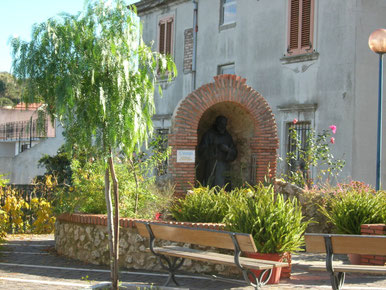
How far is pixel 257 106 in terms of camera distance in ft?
38.6

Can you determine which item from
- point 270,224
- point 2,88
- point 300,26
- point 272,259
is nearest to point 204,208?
point 270,224

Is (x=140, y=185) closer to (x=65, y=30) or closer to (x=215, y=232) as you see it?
(x=215, y=232)

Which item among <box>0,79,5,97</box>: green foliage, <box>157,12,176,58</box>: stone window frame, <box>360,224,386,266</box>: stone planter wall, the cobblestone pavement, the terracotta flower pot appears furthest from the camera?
<box>0,79,5,97</box>: green foliage

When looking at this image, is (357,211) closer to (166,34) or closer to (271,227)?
(271,227)

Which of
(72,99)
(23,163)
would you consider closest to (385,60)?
(72,99)

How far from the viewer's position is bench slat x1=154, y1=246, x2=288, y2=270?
6.21 meters

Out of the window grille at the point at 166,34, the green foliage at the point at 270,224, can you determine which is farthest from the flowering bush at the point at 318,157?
the window grille at the point at 166,34

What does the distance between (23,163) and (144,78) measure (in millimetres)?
22699

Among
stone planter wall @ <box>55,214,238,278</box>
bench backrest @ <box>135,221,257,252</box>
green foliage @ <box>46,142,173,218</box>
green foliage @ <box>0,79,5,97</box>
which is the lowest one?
stone planter wall @ <box>55,214,238,278</box>

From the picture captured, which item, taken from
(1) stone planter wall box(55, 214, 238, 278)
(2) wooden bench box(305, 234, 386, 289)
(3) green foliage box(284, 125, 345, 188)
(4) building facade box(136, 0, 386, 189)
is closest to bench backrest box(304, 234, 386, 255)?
(2) wooden bench box(305, 234, 386, 289)

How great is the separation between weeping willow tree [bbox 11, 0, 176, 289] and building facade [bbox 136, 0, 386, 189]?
19.7 ft

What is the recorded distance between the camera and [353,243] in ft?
19.9

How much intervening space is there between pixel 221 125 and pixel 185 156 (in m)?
1.51

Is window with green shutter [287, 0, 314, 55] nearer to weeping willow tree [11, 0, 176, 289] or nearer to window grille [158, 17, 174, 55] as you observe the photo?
window grille [158, 17, 174, 55]
